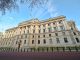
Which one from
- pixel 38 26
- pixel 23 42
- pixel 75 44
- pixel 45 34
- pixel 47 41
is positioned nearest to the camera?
pixel 75 44

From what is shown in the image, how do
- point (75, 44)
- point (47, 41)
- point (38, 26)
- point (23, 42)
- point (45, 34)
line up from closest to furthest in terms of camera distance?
point (75, 44)
point (47, 41)
point (45, 34)
point (23, 42)
point (38, 26)

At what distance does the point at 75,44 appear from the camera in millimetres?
33938

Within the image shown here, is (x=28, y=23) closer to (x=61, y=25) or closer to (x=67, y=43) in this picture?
(x=61, y=25)

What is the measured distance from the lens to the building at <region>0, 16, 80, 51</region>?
37188 millimetres

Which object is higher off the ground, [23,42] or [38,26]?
[38,26]

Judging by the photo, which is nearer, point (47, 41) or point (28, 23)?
point (47, 41)

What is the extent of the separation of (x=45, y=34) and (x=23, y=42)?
45.0ft

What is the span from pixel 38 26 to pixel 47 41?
504 inches

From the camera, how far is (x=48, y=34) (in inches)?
1672

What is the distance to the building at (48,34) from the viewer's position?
37.2 m

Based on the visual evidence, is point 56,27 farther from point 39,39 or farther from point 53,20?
point 39,39

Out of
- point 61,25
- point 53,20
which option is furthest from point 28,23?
point 61,25

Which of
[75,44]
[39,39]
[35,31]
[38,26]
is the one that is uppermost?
[38,26]

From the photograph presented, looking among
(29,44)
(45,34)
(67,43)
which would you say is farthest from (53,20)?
(29,44)
